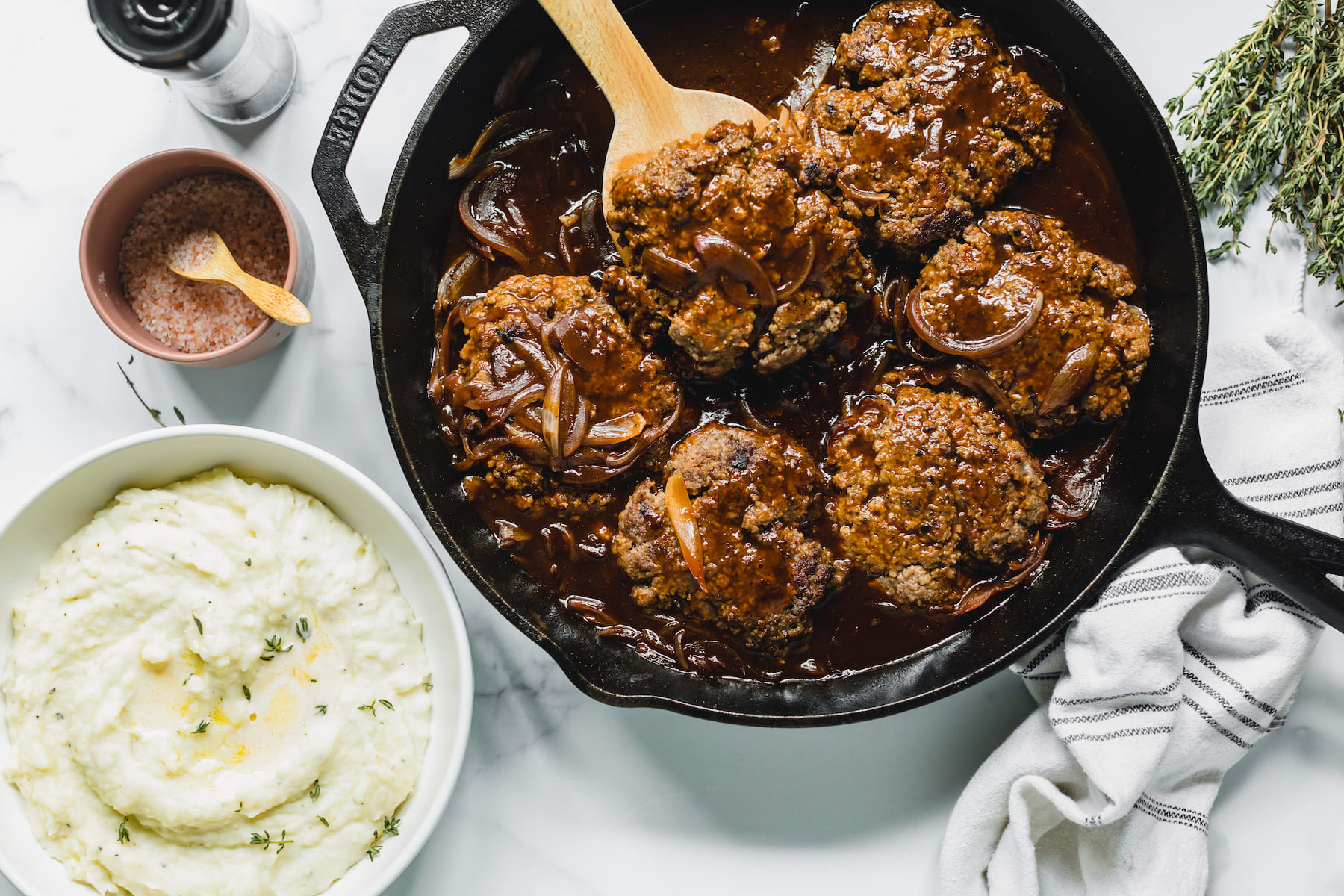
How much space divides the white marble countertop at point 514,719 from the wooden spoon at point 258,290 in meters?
0.50

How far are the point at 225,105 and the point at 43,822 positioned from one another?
3239 mm

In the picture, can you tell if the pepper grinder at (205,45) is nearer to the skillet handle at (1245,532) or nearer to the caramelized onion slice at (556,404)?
the caramelized onion slice at (556,404)

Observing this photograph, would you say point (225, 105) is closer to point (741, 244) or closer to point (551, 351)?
point (551, 351)

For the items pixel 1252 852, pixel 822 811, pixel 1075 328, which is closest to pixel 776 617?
pixel 822 811

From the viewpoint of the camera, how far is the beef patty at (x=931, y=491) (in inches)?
156

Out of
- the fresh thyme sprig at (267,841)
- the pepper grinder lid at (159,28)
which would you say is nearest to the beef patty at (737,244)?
the pepper grinder lid at (159,28)

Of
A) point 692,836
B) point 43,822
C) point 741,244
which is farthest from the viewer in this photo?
point 692,836

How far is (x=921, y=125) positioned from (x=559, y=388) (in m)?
1.85

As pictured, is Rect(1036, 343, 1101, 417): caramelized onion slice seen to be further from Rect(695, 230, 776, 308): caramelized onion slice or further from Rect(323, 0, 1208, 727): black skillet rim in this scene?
Rect(695, 230, 776, 308): caramelized onion slice

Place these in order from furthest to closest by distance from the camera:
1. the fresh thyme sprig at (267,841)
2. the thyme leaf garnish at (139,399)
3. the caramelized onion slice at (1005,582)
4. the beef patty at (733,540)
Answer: the thyme leaf garnish at (139,399)
the caramelized onion slice at (1005,582)
the fresh thyme sprig at (267,841)
the beef patty at (733,540)

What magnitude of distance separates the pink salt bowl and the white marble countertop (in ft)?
1.16

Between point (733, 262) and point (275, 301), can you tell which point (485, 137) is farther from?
point (733, 262)

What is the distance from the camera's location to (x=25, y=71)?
15.2 ft

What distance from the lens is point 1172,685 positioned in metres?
4.14
